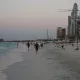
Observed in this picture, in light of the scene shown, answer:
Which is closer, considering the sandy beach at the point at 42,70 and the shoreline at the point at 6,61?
the sandy beach at the point at 42,70

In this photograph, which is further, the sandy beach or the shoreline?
the shoreline

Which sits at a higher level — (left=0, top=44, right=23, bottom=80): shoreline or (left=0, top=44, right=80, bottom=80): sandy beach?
(left=0, top=44, right=80, bottom=80): sandy beach

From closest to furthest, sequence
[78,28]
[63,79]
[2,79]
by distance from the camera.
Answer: [63,79] → [2,79] → [78,28]

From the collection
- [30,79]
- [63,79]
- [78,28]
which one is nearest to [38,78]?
[30,79]

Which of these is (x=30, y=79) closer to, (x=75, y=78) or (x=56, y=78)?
(x=56, y=78)

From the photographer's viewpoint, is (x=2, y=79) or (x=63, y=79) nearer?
A: (x=63, y=79)

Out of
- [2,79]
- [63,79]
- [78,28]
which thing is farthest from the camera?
[78,28]

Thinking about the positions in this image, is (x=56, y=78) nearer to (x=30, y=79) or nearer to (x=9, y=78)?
(x=30, y=79)

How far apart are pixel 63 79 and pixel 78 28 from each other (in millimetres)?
152870

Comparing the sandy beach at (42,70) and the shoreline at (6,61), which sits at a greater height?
the sandy beach at (42,70)

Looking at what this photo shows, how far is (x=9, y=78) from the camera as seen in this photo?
1255 cm

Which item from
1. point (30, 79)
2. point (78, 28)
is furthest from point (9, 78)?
point (78, 28)

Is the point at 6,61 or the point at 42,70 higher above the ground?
the point at 42,70

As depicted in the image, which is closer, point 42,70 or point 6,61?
point 42,70
